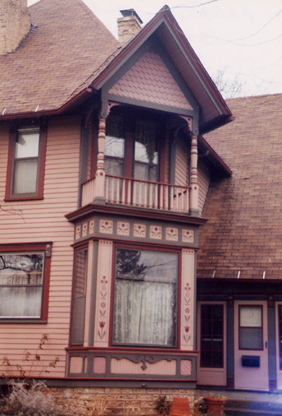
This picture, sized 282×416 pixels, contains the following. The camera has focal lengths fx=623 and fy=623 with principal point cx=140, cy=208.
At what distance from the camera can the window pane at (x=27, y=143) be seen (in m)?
15.2

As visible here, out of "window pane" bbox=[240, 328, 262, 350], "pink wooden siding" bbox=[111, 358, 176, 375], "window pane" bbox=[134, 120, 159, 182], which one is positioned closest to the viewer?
"pink wooden siding" bbox=[111, 358, 176, 375]

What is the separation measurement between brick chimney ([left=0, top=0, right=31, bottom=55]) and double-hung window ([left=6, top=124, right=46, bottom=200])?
11.1 feet

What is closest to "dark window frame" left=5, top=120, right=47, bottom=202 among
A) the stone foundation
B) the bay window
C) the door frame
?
the bay window

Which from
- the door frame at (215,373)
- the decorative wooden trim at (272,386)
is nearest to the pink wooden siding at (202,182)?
the door frame at (215,373)

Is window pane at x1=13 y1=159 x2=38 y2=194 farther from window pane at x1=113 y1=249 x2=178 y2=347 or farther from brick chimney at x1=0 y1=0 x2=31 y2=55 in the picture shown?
brick chimney at x1=0 y1=0 x2=31 y2=55

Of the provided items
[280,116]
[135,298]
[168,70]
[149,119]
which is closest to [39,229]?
[135,298]

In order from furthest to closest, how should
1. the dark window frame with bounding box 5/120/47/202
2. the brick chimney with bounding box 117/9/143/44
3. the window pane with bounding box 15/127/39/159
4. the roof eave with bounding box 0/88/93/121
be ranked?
1. the brick chimney with bounding box 117/9/143/44
2. the window pane with bounding box 15/127/39/159
3. the dark window frame with bounding box 5/120/47/202
4. the roof eave with bounding box 0/88/93/121

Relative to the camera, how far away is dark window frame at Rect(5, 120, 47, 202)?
1476 cm

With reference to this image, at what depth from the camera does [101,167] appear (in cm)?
1376

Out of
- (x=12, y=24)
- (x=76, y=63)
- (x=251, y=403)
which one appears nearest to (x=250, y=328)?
(x=251, y=403)

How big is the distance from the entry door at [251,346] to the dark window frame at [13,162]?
6.19 meters

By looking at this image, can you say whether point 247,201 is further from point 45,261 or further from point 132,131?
point 45,261

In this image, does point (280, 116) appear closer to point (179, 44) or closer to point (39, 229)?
point (179, 44)

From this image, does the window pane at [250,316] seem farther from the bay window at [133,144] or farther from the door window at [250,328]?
the bay window at [133,144]
